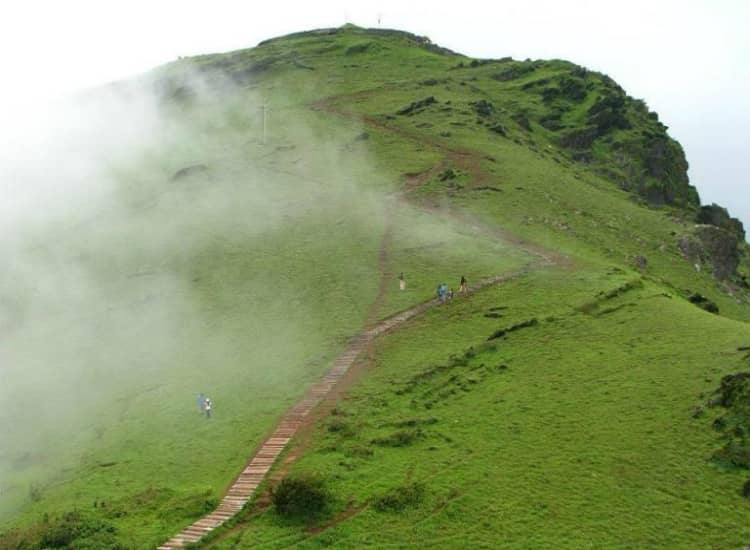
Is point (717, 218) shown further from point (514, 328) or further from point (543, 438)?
point (543, 438)

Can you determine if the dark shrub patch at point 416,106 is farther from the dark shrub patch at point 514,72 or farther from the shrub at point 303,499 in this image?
the shrub at point 303,499

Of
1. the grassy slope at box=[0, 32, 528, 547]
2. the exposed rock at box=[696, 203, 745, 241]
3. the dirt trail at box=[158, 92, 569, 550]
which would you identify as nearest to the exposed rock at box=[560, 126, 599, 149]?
the exposed rock at box=[696, 203, 745, 241]

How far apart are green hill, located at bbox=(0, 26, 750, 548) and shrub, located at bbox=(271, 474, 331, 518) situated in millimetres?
626

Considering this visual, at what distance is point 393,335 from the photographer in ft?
172

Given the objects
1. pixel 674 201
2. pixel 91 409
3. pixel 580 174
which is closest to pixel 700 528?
pixel 91 409

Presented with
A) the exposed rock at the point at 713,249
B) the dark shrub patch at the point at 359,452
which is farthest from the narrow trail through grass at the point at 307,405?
the exposed rock at the point at 713,249

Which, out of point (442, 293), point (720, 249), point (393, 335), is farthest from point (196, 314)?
point (720, 249)

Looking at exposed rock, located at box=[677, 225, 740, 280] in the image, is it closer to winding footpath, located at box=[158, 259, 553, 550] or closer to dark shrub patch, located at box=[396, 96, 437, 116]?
winding footpath, located at box=[158, 259, 553, 550]

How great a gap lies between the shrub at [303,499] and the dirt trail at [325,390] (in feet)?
8.84

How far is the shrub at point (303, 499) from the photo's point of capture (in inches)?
1230

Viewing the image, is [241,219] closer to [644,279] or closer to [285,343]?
[285,343]

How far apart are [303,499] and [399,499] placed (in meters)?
3.96

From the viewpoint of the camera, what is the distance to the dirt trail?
32.4 metres

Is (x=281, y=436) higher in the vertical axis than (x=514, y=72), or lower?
lower
